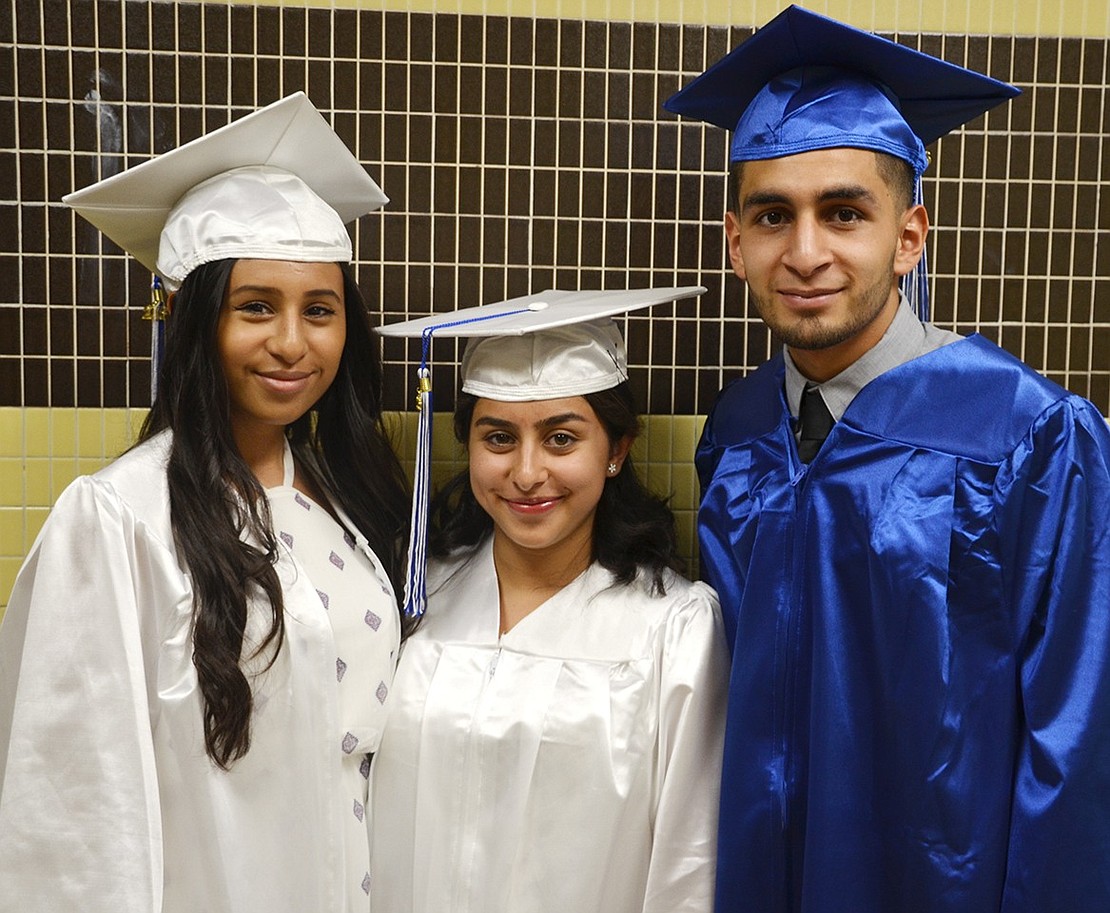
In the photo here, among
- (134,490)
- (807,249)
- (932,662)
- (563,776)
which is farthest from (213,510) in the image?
(932,662)

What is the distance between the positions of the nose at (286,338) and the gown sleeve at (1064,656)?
1074mm

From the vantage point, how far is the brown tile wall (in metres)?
2.42

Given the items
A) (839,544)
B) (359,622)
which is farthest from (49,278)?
(839,544)

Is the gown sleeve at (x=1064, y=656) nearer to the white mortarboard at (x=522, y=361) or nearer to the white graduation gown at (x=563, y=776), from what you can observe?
the white graduation gown at (x=563, y=776)

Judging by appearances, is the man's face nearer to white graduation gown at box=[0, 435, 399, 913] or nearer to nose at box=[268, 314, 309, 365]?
nose at box=[268, 314, 309, 365]

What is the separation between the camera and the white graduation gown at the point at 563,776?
193cm

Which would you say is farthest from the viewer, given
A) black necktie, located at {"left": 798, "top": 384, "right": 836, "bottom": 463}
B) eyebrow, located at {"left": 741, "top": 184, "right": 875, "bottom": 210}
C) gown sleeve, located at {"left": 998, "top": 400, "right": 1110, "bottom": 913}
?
black necktie, located at {"left": 798, "top": 384, "right": 836, "bottom": 463}

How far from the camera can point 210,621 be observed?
174 cm

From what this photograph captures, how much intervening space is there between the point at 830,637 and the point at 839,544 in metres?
0.14

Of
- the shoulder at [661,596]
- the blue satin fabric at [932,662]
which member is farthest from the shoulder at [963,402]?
the shoulder at [661,596]

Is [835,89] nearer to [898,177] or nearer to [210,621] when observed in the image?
[898,177]

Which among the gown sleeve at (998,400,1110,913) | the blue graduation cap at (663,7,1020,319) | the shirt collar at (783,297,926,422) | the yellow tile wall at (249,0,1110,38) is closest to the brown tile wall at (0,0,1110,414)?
the yellow tile wall at (249,0,1110,38)

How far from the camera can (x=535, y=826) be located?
6.39ft

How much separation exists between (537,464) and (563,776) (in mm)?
514
